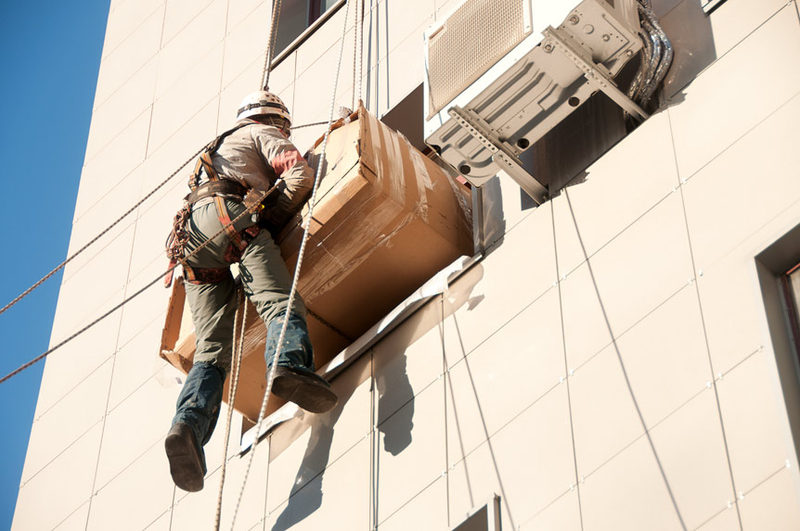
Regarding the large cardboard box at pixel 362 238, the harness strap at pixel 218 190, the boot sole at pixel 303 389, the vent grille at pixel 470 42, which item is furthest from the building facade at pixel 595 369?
the harness strap at pixel 218 190

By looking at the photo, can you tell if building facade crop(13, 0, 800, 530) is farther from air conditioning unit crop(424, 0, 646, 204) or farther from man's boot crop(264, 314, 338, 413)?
man's boot crop(264, 314, 338, 413)

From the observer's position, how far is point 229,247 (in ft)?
21.1

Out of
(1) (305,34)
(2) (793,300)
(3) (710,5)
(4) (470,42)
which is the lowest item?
(2) (793,300)

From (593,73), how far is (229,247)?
6.95 ft

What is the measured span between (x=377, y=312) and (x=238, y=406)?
39.8 inches

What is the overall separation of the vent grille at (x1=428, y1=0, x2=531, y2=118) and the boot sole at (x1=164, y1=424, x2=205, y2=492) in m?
2.02

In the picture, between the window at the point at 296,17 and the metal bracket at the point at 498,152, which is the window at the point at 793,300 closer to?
the metal bracket at the point at 498,152

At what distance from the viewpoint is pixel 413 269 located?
6.67 metres

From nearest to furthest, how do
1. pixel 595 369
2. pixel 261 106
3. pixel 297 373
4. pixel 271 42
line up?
pixel 595 369 → pixel 297 373 → pixel 261 106 → pixel 271 42

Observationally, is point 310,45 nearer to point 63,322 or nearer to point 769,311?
point 63,322

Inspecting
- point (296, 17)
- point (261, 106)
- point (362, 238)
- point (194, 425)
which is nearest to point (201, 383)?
point (194, 425)

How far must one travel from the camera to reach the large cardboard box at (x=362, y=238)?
251 inches

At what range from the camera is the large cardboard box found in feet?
20.9

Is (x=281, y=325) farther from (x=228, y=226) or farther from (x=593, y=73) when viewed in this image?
(x=593, y=73)
